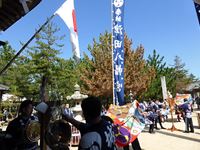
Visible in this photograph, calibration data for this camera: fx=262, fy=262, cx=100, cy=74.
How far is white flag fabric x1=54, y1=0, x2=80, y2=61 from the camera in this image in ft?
16.5

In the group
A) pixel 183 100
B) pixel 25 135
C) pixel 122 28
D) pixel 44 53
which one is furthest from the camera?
pixel 44 53

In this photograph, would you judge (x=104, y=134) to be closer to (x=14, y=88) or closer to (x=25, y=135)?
(x=25, y=135)

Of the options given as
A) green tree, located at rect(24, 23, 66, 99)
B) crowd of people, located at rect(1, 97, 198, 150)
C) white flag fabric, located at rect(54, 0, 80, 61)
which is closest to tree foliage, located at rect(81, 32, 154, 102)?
green tree, located at rect(24, 23, 66, 99)

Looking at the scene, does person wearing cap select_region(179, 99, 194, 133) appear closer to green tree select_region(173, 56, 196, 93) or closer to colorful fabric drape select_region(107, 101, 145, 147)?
colorful fabric drape select_region(107, 101, 145, 147)

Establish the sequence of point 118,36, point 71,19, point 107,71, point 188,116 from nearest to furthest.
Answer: point 71,19 < point 118,36 < point 188,116 < point 107,71

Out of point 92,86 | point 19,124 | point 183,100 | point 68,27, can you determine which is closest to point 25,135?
point 19,124

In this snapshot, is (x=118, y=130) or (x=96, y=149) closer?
(x=96, y=149)

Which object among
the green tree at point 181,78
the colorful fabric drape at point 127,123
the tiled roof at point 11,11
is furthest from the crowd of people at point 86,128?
the green tree at point 181,78

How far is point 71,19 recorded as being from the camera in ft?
17.5

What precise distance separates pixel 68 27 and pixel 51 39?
21.8 m

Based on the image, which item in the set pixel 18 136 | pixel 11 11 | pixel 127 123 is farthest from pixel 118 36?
pixel 18 136

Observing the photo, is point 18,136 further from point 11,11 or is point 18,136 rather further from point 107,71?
point 107,71

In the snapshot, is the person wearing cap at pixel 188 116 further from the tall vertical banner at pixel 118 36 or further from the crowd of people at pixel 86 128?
the crowd of people at pixel 86 128

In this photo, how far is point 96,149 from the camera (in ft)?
7.31
